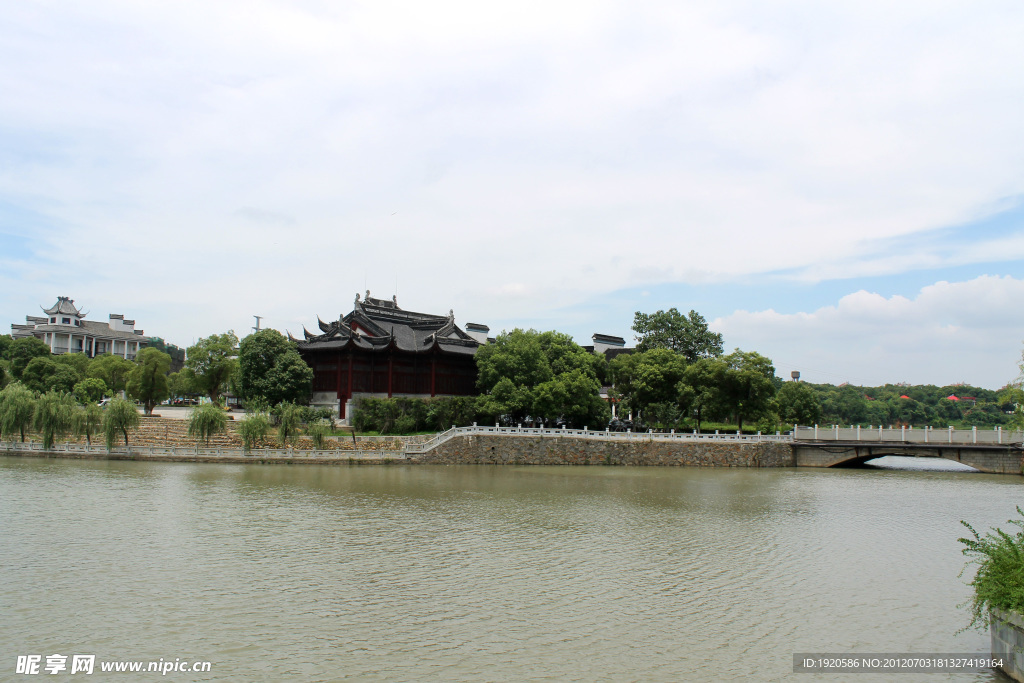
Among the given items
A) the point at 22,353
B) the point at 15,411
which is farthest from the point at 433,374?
the point at 22,353

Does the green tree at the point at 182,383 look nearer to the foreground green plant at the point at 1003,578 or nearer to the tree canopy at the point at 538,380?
the tree canopy at the point at 538,380

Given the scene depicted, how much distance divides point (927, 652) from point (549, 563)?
7.66 meters

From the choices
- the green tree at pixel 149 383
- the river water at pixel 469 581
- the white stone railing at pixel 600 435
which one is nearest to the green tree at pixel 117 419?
the river water at pixel 469 581

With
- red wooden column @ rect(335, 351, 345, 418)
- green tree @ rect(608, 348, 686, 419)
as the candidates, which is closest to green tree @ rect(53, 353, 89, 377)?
red wooden column @ rect(335, 351, 345, 418)

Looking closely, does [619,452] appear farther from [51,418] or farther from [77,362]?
[77,362]

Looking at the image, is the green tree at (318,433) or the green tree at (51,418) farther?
the green tree at (318,433)

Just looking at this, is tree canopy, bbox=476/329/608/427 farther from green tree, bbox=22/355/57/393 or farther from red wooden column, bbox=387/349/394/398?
green tree, bbox=22/355/57/393

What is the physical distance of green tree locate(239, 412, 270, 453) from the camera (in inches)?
1439

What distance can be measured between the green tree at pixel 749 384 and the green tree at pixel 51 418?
38.0 meters

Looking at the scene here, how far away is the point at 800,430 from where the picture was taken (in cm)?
4122

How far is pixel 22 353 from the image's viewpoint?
58.9m

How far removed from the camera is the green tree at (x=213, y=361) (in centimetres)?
5322

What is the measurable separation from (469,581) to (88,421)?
3094 cm

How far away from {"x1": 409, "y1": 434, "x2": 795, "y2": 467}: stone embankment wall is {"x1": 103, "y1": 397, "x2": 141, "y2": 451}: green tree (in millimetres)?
17547
